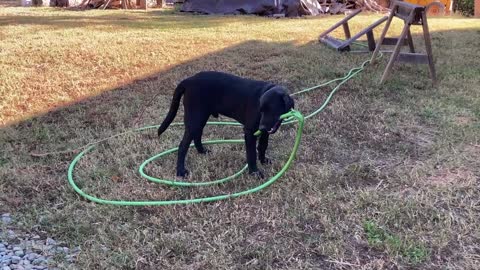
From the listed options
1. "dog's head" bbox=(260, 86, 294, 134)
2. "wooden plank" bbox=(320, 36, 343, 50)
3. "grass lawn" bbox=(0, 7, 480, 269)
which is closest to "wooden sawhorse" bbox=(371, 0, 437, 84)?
"grass lawn" bbox=(0, 7, 480, 269)

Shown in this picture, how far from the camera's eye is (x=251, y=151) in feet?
9.94

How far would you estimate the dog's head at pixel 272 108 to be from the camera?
2736mm

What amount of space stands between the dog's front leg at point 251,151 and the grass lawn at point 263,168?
0.37 ft

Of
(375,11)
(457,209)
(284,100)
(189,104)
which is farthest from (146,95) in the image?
(375,11)

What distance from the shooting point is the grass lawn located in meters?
2.40

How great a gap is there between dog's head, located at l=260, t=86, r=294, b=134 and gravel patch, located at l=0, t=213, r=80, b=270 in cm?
120

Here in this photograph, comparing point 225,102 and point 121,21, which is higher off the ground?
point 121,21

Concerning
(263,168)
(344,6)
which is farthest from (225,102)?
(344,6)

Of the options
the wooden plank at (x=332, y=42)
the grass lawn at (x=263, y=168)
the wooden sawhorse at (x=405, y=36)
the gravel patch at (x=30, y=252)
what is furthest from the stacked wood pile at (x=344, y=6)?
the gravel patch at (x=30, y=252)

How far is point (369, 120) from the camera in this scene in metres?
4.36

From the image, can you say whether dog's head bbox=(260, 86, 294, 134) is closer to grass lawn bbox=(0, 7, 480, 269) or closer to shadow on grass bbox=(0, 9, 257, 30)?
grass lawn bbox=(0, 7, 480, 269)

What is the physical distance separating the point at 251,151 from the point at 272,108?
0.40 m

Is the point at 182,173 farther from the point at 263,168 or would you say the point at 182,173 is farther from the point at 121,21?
the point at 121,21

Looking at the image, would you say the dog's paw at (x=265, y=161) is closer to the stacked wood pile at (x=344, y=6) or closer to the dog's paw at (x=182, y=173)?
the dog's paw at (x=182, y=173)
